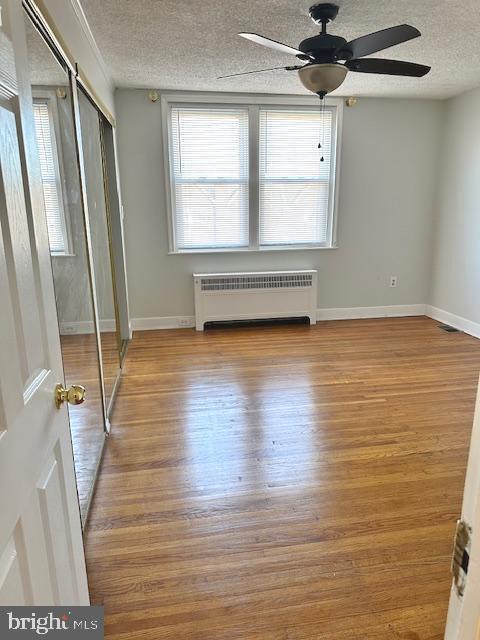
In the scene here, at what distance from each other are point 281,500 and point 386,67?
2.62 metres

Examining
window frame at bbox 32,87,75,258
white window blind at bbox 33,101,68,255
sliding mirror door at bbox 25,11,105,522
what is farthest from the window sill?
white window blind at bbox 33,101,68,255

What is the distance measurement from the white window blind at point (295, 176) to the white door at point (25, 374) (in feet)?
13.0

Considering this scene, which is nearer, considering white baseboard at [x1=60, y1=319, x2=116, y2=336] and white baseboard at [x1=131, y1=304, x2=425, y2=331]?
white baseboard at [x1=60, y1=319, x2=116, y2=336]

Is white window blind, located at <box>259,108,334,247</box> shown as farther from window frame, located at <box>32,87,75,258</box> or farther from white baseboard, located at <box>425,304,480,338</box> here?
Answer: window frame, located at <box>32,87,75,258</box>

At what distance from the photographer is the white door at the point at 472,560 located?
58cm

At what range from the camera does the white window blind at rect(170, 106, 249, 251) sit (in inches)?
175

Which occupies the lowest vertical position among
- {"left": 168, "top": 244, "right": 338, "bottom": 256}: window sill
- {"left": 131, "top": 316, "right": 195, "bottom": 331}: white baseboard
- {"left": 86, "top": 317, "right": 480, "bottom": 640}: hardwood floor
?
{"left": 86, "top": 317, "right": 480, "bottom": 640}: hardwood floor

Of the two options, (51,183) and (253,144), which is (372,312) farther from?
(51,183)

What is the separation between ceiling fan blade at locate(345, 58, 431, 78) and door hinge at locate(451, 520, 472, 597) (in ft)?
8.67

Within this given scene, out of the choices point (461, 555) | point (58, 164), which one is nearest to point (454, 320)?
point (58, 164)

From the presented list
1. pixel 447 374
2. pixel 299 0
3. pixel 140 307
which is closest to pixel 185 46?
pixel 299 0

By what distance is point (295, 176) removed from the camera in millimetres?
4730

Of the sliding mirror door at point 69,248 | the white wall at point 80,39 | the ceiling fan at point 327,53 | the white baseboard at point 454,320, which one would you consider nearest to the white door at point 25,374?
the sliding mirror door at point 69,248

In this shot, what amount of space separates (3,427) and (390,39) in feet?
8.13
